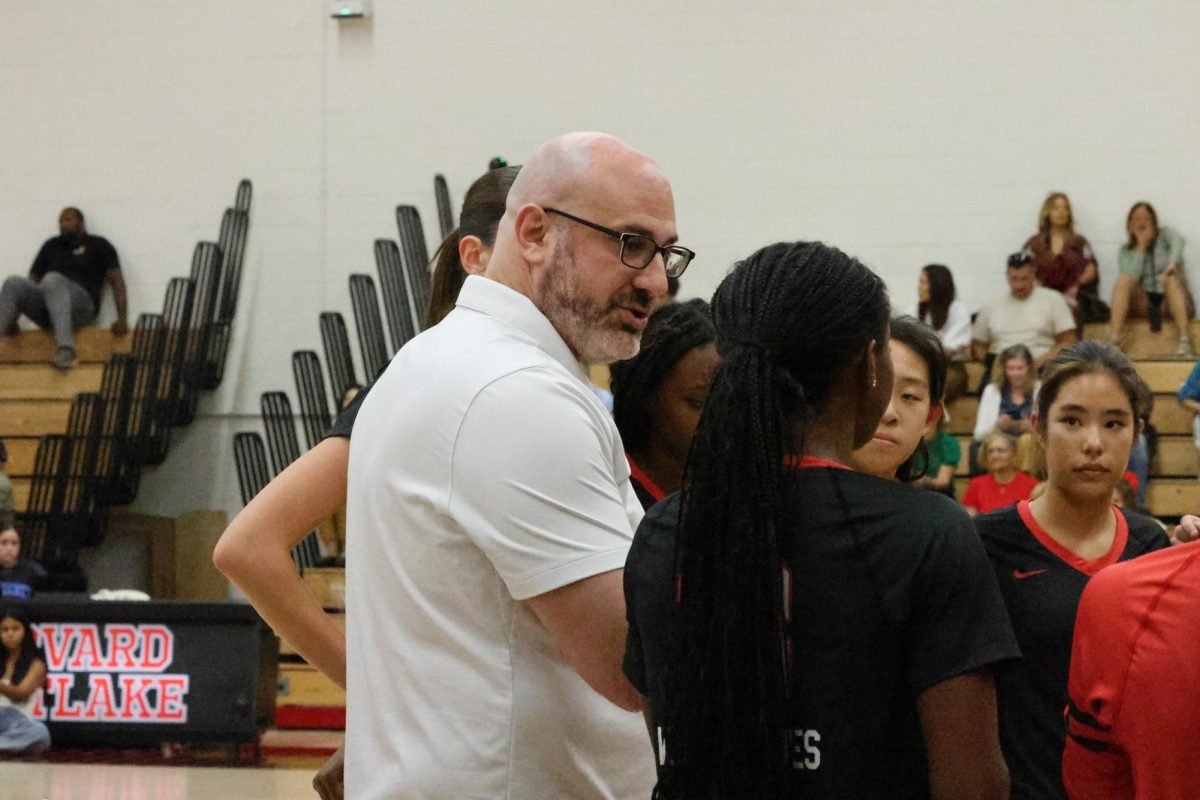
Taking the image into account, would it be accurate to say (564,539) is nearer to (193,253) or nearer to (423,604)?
(423,604)

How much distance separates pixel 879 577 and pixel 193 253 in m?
10.6

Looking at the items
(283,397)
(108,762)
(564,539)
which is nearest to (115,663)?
(108,762)

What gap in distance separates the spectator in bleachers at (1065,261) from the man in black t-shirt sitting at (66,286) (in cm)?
671

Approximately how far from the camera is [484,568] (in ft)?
5.29

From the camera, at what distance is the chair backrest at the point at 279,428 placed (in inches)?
426

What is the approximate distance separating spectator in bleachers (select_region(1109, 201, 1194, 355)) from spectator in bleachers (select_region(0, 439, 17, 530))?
7.27 metres

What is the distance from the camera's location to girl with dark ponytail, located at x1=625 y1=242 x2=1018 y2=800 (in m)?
1.35

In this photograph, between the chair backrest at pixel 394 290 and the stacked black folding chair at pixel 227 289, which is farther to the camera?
the stacked black folding chair at pixel 227 289

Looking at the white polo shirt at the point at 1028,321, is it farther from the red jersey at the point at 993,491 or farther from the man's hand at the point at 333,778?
the man's hand at the point at 333,778

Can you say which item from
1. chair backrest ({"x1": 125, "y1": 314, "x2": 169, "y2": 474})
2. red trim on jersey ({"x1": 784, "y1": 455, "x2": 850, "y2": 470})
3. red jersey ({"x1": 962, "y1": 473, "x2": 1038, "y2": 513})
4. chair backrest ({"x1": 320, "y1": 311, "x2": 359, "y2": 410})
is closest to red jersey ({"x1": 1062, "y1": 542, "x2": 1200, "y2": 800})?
red trim on jersey ({"x1": 784, "y1": 455, "x2": 850, "y2": 470})

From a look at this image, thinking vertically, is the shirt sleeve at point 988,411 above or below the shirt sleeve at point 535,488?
below

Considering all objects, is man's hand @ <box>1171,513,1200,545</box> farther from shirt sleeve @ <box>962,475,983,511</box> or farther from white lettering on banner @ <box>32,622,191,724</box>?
shirt sleeve @ <box>962,475,983,511</box>

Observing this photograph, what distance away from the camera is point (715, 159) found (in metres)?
10.8

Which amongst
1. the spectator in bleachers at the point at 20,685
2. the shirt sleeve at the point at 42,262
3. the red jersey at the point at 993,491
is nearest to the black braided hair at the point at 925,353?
the spectator in bleachers at the point at 20,685
